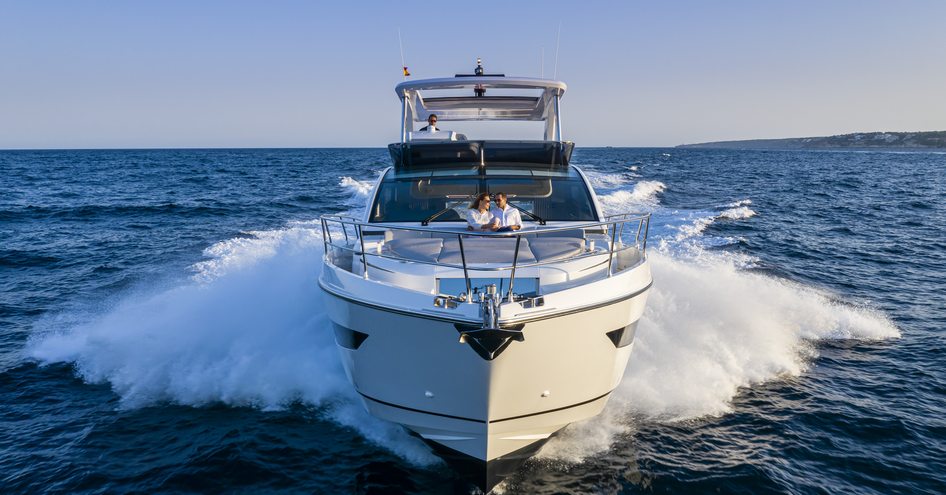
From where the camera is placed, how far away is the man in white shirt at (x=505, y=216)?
20.4 ft

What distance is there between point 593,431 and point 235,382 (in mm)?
4654

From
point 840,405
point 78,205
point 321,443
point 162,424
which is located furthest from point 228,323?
point 78,205

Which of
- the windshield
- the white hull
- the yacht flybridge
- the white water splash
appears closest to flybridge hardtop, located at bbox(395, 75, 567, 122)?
the windshield

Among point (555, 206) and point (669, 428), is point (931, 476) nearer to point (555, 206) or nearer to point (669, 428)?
point (669, 428)

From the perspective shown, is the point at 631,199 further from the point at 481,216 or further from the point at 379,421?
the point at 379,421

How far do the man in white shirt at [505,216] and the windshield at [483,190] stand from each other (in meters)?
0.86

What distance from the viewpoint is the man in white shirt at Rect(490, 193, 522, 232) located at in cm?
620

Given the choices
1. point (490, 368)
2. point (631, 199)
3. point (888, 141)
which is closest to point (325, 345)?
point (490, 368)

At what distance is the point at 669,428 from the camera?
6754mm

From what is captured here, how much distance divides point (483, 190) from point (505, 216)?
1203 millimetres

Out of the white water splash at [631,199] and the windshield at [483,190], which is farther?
the white water splash at [631,199]

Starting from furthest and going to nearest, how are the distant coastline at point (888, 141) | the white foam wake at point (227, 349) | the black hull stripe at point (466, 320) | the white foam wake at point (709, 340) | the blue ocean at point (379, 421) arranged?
1. the distant coastline at point (888, 141)
2. the white foam wake at point (227, 349)
3. the white foam wake at point (709, 340)
4. the blue ocean at point (379, 421)
5. the black hull stripe at point (466, 320)

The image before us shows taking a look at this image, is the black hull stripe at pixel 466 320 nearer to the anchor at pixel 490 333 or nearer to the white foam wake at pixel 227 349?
the anchor at pixel 490 333

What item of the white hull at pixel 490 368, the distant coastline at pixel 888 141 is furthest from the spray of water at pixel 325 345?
the distant coastline at pixel 888 141
